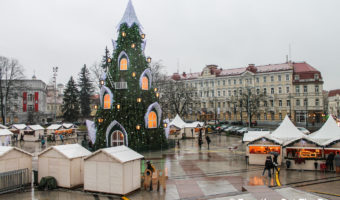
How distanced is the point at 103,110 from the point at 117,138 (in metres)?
3.01

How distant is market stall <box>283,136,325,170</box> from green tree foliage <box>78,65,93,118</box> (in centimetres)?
5427

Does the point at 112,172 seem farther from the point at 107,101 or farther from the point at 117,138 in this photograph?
the point at 107,101

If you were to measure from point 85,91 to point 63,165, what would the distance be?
55.8 m

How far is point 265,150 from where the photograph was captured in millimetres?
19531

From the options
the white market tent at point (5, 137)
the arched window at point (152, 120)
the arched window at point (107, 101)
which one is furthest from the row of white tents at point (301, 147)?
the white market tent at point (5, 137)

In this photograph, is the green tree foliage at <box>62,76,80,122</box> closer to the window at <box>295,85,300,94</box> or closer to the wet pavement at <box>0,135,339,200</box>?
the wet pavement at <box>0,135,339,200</box>

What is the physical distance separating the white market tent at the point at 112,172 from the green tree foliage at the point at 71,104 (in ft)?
171

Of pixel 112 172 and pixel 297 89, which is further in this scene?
pixel 297 89

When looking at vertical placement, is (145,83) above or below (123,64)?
below

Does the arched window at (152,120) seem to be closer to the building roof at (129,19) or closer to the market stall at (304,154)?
the building roof at (129,19)

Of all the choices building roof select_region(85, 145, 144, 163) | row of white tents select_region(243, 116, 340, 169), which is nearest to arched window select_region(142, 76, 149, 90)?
row of white tents select_region(243, 116, 340, 169)

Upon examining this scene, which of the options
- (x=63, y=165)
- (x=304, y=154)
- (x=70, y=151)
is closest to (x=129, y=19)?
(x=70, y=151)

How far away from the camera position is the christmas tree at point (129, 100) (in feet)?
84.2

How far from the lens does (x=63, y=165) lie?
13734 mm
